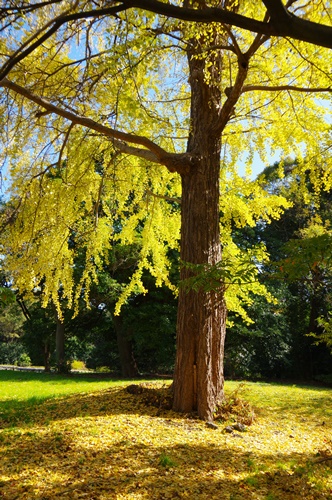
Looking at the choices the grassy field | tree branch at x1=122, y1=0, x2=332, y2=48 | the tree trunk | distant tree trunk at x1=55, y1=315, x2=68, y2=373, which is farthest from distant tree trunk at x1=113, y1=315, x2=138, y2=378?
tree branch at x1=122, y1=0, x2=332, y2=48

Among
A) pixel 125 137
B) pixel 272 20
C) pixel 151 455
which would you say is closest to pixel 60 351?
pixel 125 137

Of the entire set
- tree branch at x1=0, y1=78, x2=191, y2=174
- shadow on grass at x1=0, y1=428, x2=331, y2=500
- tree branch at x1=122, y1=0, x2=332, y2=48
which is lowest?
shadow on grass at x1=0, y1=428, x2=331, y2=500

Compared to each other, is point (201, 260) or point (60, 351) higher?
point (201, 260)

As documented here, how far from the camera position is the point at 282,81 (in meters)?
6.77

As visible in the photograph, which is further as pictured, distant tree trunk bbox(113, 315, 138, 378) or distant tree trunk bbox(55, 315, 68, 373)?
distant tree trunk bbox(55, 315, 68, 373)

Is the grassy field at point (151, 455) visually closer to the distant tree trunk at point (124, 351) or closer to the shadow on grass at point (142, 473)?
the shadow on grass at point (142, 473)

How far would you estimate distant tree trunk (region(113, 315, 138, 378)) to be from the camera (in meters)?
15.1

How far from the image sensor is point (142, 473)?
3551 millimetres

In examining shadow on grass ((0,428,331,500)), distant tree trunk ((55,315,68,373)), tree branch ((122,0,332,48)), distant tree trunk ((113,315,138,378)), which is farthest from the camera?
distant tree trunk ((55,315,68,373))

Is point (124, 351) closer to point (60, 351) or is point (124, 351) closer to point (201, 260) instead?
point (60, 351)

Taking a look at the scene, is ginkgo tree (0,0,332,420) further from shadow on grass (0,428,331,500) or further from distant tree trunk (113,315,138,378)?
distant tree trunk (113,315,138,378)

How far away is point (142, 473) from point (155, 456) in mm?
449

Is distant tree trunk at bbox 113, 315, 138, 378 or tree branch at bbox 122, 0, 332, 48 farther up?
tree branch at bbox 122, 0, 332, 48

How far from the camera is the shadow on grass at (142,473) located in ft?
10.5
